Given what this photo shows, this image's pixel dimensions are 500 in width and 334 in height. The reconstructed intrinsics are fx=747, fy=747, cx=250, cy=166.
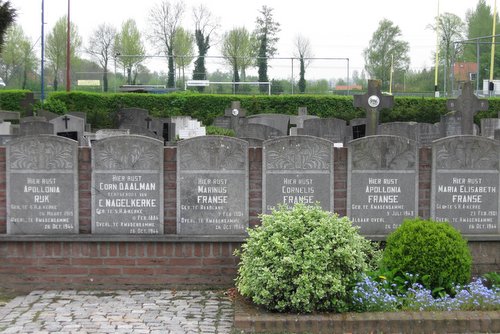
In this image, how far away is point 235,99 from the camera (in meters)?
36.8

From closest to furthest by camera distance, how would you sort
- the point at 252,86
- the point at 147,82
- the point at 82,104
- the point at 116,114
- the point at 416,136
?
1. the point at 416,136
2. the point at 116,114
3. the point at 82,104
4. the point at 252,86
5. the point at 147,82

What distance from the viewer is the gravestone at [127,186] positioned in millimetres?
8367

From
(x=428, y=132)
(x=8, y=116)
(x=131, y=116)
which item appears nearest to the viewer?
(x=428, y=132)

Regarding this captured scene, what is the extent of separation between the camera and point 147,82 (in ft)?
154

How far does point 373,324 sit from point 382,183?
230 centimetres

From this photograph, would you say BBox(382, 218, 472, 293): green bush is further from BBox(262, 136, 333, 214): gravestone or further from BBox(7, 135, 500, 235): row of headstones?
BBox(262, 136, 333, 214): gravestone

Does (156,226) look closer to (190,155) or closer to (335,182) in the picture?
(190,155)

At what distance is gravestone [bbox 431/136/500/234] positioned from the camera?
8562 millimetres

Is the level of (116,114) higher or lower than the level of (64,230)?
higher

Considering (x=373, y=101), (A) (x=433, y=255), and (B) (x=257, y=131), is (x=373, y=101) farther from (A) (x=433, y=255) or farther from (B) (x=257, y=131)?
(B) (x=257, y=131)

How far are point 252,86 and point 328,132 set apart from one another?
25.2 meters

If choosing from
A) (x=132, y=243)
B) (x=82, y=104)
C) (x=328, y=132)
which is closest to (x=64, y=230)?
(x=132, y=243)

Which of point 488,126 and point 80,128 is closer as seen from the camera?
point 80,128

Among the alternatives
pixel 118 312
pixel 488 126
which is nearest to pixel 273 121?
pixel 488 126
